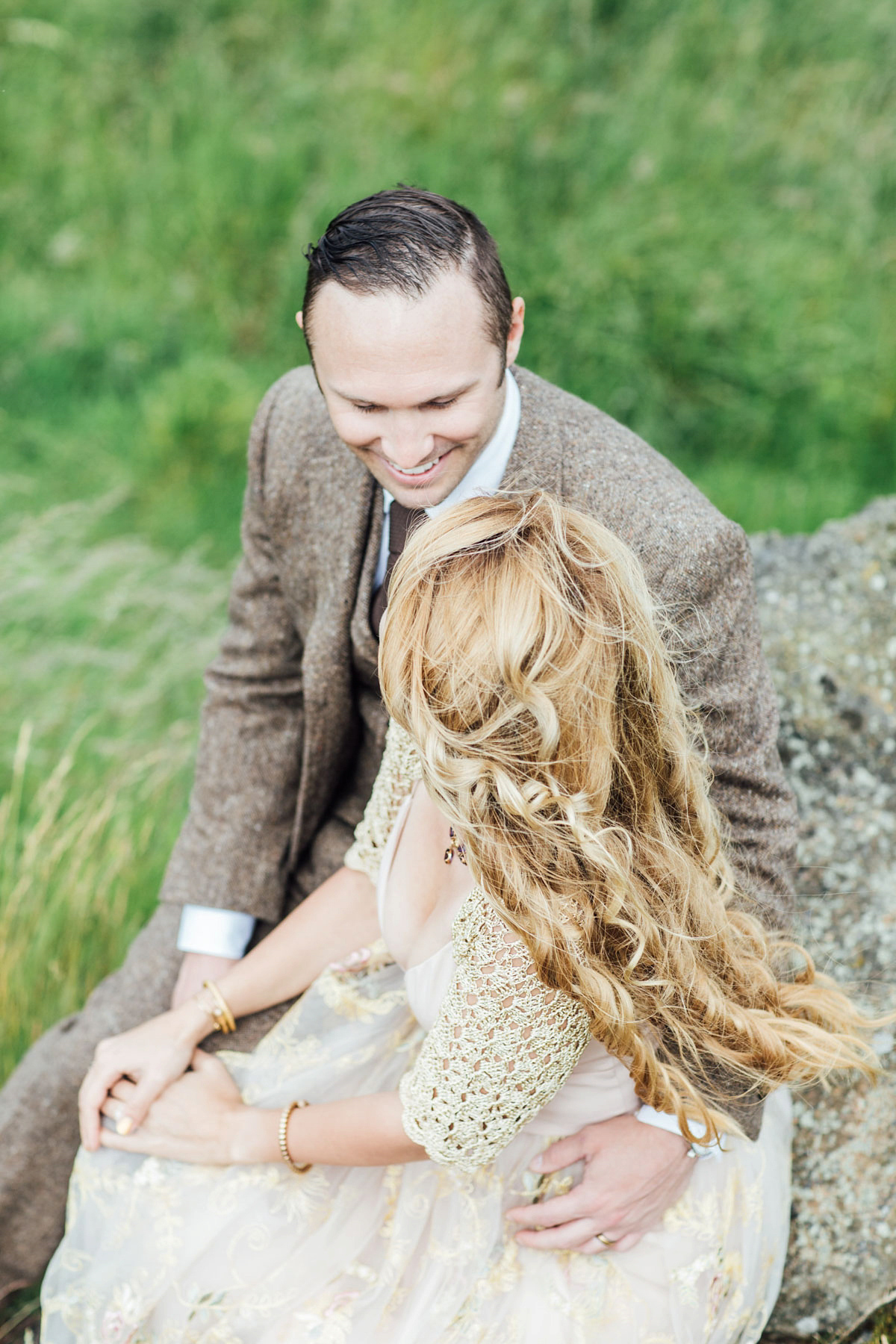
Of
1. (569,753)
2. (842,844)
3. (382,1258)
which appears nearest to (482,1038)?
(569,753)

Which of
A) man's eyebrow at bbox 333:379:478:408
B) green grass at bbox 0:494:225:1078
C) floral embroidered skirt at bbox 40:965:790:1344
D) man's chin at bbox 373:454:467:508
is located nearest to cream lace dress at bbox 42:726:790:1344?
floral embroidered skirt at bbox 40:965:790:1344

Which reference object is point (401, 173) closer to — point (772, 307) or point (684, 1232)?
point (772, 307)

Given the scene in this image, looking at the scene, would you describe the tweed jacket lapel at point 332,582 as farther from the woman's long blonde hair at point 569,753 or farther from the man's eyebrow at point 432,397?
the woman's long blonde hair at point 569,753

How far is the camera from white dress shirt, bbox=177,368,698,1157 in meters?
1.94

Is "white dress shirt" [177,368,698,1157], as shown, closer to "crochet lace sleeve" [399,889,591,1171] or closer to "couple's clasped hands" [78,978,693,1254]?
"couple's clasped hands" [78,978,693,1254]

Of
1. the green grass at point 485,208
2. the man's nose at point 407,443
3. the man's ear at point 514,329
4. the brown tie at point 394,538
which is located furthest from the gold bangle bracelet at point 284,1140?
the green grass at point 485,208

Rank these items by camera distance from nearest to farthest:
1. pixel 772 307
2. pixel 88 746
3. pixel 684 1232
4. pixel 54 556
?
pixel 684 1232 < pixel 88 746 < pixel 54 556 < pixel 772 307

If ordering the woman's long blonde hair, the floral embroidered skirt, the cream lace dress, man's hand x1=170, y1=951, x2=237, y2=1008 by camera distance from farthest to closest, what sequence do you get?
man's hand x1=170, y1=951, x2=237, y2=1008 < the floral embroidered skirt < the cream lace dress < the woman's long blonde hair

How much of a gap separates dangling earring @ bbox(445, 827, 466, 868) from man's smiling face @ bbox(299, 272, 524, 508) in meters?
0.59

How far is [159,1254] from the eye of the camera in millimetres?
1931

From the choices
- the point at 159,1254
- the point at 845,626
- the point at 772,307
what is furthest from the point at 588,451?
the point at 772,307

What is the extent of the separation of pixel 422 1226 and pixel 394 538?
118cm

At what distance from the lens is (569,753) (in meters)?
1.61

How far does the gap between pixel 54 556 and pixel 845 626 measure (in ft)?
8.01
